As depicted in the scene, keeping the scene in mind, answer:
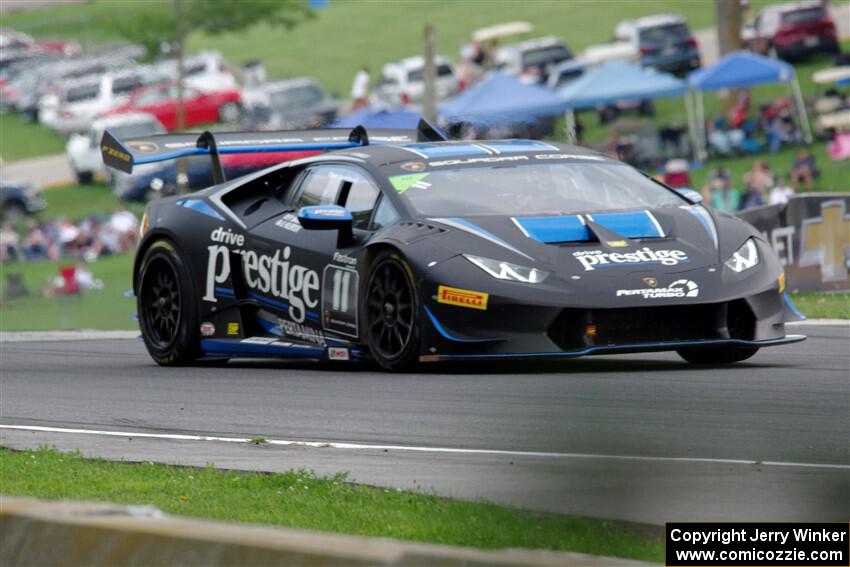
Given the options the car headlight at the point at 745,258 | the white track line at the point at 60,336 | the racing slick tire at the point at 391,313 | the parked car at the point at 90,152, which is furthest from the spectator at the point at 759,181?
the parked car at the point at 90,152

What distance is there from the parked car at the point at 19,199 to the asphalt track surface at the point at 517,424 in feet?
86.1

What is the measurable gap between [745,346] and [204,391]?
9.22ft

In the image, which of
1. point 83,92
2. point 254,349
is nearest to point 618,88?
point 83,92

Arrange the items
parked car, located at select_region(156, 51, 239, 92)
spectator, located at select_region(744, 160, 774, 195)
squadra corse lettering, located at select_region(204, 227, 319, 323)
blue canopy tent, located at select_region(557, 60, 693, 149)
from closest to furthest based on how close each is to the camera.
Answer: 1. squadra corse lettering, located at select_region(204, 227, 319, 323)
2. spectator, located at select_region(744, 160, 774, 195)
3. blue canopy tent, located at select_region(557, 60, 693, 149)
4. parked car, located at select_region(156, 51, 239, 92)

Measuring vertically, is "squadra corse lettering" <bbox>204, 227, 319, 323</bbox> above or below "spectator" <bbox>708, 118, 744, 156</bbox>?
above

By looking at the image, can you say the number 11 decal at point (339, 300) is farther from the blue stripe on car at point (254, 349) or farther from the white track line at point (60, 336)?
the white track line at point (60, 336)

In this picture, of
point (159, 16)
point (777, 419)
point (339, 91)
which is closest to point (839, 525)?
point (777, 419)

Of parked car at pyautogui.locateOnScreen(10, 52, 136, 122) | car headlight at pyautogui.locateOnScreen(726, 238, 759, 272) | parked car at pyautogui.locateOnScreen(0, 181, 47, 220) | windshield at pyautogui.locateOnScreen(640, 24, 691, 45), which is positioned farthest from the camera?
parked car at pyautogui.locateOnScreen(10, 52, 136, 122)

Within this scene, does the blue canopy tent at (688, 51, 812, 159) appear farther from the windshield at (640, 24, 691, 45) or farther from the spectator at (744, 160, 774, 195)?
the windshield at (640, 24, 691, 45)

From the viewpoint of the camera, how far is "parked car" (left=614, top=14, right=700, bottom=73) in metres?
44.6

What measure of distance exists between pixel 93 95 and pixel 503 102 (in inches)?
697

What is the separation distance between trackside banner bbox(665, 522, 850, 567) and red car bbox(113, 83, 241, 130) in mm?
42689

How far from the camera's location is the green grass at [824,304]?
43.9 feet

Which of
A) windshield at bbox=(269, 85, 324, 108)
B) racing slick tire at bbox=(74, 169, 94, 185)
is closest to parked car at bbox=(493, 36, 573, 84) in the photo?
windshield at bbox=(269, 85, 324, 108)
